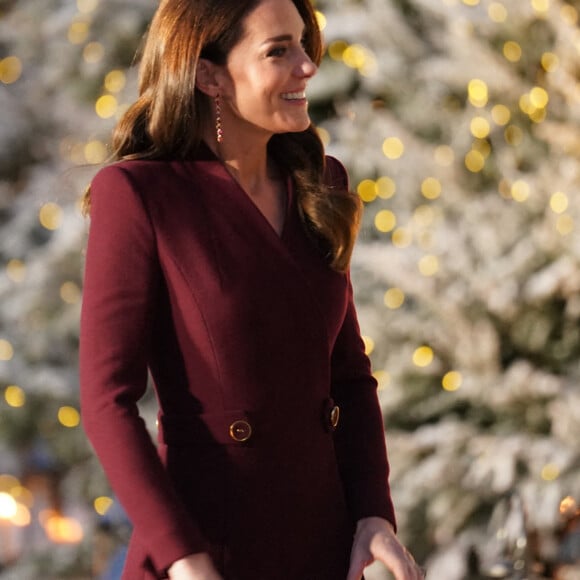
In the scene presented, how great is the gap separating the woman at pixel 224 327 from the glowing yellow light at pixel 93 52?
7.26ft

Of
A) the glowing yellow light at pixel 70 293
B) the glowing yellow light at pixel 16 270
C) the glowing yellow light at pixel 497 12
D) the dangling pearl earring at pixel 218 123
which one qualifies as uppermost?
the dangling pearl earring at pixel 218 123

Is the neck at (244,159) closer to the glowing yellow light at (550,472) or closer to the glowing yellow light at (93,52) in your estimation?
the glowing yellow light at (550,472)

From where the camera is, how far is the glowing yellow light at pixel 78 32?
352 centimetres

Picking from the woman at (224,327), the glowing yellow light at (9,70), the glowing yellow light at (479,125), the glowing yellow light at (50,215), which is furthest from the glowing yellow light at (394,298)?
the woman at (224,327)

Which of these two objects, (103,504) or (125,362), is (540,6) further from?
(125,362)

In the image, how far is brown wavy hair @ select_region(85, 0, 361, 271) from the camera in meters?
→ 1.29

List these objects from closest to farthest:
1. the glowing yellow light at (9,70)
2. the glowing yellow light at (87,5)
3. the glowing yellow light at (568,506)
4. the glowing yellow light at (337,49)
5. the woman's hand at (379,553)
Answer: the woman's hand at (379,553) < the glowing yellow light at (568,506) < the glowing yellow light at (337,49) < the glowing yellow light at (87,5) < the glowing yellow light at (9,70)

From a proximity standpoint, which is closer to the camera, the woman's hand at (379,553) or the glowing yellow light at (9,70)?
the woman's hand at (379,553)

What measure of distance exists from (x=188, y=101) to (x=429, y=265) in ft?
6.08

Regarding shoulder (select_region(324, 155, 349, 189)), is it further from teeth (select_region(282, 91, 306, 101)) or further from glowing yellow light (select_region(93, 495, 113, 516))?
glowing yellow light (select_region(93, 495, 113, 516))

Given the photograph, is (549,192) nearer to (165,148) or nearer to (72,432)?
(72,432)

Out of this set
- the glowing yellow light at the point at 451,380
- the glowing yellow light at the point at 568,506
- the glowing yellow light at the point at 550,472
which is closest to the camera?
the glowing yellow light at the point at 568,506

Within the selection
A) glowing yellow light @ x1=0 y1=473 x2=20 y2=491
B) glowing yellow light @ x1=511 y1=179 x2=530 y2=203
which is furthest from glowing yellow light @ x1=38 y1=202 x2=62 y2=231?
glowing yellow light @ x1=511 y1=179 x2=530 y2=203

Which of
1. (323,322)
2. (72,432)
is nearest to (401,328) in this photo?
(72,432)
